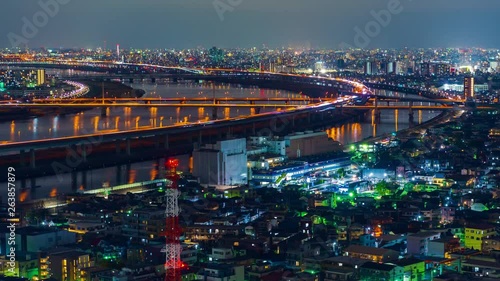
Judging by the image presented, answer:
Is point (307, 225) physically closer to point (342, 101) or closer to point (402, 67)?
point (342, 101)

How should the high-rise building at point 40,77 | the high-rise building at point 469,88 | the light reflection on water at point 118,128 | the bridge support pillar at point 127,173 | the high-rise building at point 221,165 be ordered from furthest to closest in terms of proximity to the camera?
the high-rise building at point 40,77
the high-rise building at point 469,88
the bridge support pillar at point 127,173
the light reflection on water at point 118,128
the high-rise building at point 221,165

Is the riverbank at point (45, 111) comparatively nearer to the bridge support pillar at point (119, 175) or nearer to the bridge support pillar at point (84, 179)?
the bridge support pillar at point (119, 175)

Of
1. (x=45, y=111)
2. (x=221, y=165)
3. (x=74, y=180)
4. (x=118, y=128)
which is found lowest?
(x=45, y=111)

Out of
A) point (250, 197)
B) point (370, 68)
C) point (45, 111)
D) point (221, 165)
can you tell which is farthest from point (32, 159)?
point (370, 68)

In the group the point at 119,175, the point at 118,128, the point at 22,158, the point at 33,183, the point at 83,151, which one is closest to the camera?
the point at 33,183

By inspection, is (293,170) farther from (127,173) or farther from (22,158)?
(22,158)

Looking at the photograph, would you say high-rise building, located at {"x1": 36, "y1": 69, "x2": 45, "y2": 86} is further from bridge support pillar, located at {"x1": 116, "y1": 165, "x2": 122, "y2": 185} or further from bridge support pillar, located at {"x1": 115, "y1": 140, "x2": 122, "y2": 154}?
bridge support pillar, located at {"x1": 116, "y1": 165, "x2": 122, "y2": 185}

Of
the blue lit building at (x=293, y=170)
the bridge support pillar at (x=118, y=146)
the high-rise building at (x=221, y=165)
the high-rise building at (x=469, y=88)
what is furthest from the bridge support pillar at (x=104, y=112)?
the high-rise building at (x=221, y=165)

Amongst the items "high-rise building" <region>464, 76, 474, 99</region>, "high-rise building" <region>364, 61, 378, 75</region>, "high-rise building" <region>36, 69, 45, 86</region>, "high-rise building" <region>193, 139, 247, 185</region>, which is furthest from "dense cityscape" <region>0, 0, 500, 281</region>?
"high-rise building" <region>364, 61, 378, 75</region>

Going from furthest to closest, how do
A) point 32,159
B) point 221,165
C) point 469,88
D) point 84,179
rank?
point 469,88 → point 32,159 → point 84,179 → point 221,165

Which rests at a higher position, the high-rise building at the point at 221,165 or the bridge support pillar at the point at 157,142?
the high-rise building at the point at 221,165

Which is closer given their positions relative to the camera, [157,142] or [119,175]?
[119,175]

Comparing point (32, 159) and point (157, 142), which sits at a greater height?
point (32, 159)
